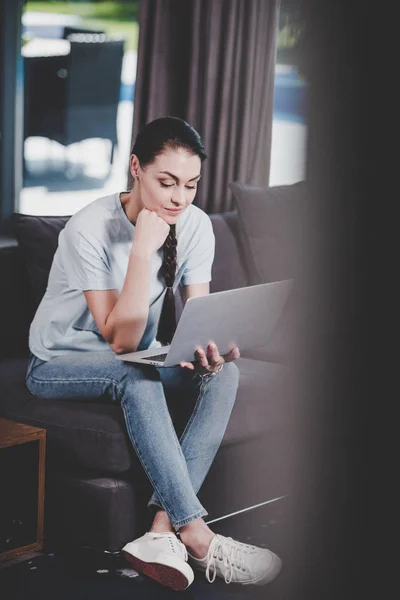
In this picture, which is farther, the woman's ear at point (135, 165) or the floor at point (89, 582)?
the woman's ear at point (135, 165)

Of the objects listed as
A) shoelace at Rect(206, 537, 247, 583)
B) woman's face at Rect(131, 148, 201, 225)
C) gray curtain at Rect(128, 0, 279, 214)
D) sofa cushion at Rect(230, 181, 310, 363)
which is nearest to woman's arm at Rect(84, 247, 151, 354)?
woman's face at Rect(131, 148, 201, 225)

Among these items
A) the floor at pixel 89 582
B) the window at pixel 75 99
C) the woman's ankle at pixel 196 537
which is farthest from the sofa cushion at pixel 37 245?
the window at pixel 75 99

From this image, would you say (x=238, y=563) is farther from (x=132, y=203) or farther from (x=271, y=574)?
(x=132, y=203)

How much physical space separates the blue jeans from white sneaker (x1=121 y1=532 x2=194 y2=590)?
0.15ft

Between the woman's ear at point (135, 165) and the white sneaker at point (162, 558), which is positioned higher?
the woman's ear at point (135, 165)

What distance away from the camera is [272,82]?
3346mm

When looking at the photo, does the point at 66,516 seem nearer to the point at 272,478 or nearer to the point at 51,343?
the point at 51,343

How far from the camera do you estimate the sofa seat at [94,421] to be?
1.95 meters

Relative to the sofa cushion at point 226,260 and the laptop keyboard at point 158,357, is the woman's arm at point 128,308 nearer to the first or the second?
the laptop keyboard at point 158,357

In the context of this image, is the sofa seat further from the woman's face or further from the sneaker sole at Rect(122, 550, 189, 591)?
the woman's face

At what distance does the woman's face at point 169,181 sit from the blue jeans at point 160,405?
37cm

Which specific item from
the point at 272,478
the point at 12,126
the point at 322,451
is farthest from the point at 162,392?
the point at 12,126

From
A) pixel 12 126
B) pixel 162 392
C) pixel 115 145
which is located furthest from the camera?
pixel 115 145

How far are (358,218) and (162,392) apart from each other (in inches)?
61.8
